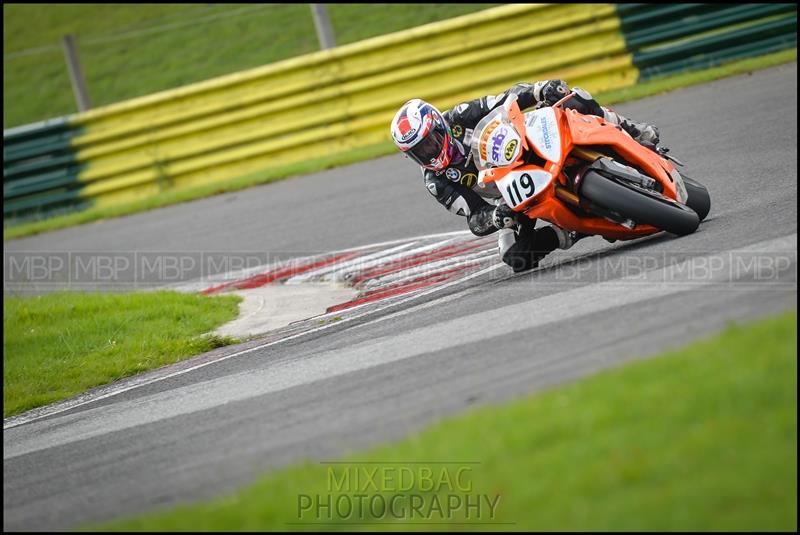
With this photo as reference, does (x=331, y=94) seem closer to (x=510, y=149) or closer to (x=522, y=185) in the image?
(x=510, y=149)

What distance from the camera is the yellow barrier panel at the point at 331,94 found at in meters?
15.1

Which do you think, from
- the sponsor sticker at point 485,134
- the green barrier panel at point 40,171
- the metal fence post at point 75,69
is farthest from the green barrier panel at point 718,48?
the green barrier panel at point 40,171

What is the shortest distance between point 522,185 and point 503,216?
42 centimetres

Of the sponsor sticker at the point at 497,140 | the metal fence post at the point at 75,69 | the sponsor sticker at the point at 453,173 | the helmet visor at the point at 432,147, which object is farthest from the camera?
the metal fence post at the point at 75,69

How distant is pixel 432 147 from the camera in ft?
26.0

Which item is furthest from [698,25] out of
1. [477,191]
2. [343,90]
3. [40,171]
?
[40,171]

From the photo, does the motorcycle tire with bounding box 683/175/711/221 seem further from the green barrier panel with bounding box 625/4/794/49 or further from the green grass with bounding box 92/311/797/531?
the green barrier panel with bounding box 625/4/794/49

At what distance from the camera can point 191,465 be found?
5035mm

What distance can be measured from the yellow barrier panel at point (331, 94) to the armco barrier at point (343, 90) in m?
0.02

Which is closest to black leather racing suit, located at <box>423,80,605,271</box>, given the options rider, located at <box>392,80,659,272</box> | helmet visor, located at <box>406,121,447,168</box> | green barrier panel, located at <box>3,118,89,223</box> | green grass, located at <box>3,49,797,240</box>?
rider, located at <box>392,80,659,272</box>

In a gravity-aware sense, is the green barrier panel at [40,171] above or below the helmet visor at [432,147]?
above

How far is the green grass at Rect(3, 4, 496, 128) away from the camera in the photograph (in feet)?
75.0

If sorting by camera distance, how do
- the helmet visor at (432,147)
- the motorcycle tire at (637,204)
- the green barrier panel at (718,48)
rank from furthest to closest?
the green barrier panel at (718,48), the helmet visor at (432,147), the motorcycle tire at (637,204)

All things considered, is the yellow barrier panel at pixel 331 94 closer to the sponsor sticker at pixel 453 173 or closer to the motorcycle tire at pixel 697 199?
the sponsor sticker at pixel 453 173
